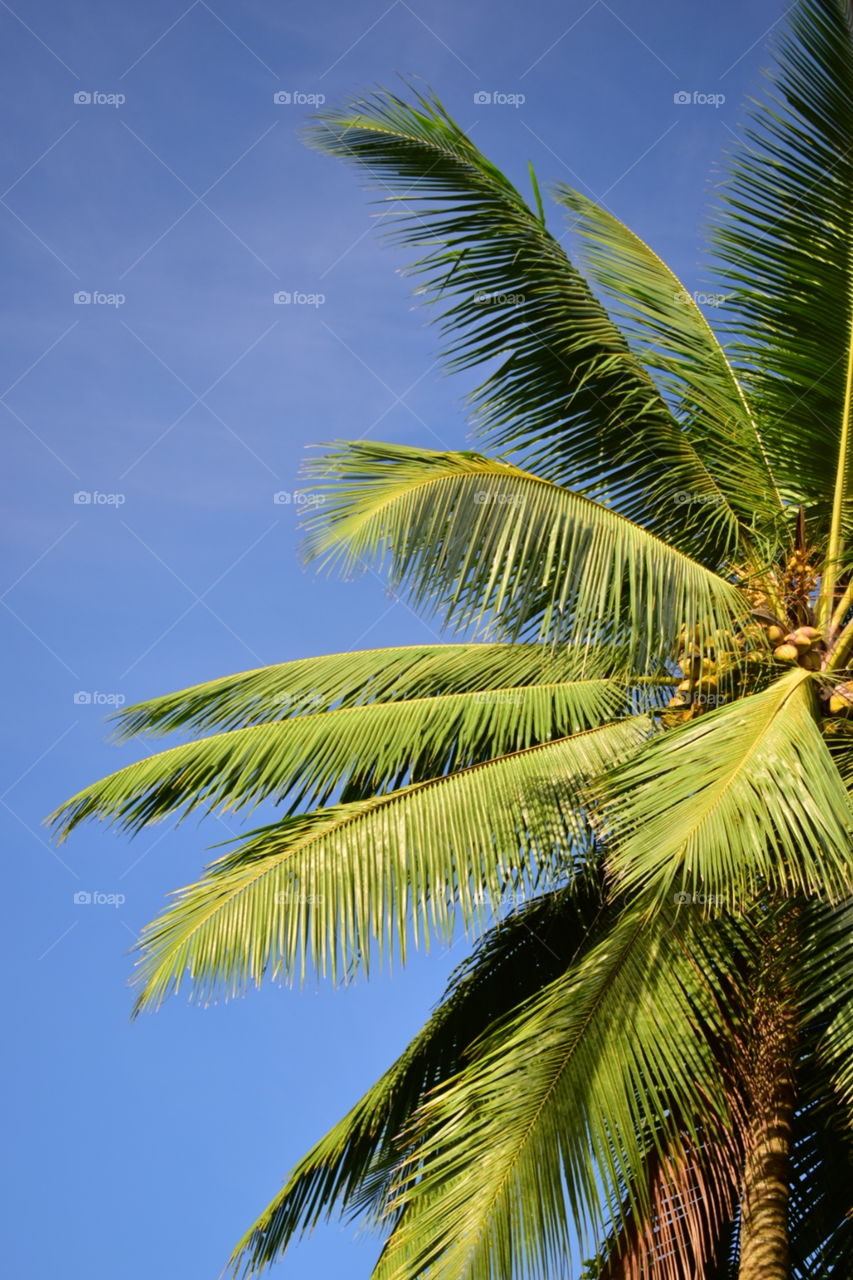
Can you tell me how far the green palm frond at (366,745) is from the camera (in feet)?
A: 20.7

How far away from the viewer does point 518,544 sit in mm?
5859

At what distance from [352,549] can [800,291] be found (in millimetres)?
2698

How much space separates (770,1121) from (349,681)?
2.92 m

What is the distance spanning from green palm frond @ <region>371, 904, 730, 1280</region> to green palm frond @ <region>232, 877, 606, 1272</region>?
153cm

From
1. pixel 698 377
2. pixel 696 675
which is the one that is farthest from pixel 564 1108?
pixel 698 377

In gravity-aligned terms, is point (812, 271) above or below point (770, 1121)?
above

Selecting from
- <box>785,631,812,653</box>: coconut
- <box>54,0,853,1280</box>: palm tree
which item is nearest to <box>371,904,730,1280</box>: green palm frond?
<box>54,0,853,1280</box>: palm tree

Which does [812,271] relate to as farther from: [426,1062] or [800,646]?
[426,1062]

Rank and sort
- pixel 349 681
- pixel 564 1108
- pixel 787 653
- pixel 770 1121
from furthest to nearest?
pixel 349 681 < pixel 787 653 < pixel 770 1121 < pixel 564 1108

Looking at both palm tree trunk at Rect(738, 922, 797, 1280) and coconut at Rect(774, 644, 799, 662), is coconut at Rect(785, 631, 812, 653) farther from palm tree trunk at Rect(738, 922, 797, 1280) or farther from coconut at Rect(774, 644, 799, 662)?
palm tree trunk at Rect(738, 922, 797, 1280)

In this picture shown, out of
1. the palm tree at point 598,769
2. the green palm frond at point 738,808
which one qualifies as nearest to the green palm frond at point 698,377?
the palm tree at point 598,769

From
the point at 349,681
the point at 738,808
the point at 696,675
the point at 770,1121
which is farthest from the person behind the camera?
the point at 349,681

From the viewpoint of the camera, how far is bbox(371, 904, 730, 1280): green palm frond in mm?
4543

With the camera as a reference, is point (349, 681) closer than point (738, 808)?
No
